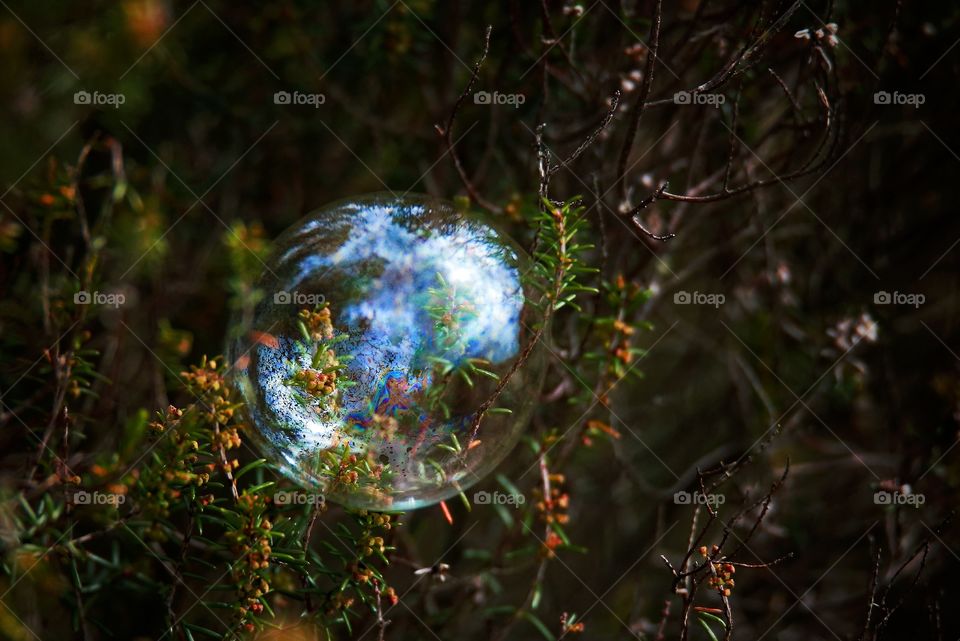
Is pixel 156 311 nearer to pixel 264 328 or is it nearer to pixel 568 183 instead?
pixel 264 328

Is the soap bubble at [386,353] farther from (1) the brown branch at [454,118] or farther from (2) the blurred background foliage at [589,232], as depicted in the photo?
(2) the blurred background foliage at [589,232]

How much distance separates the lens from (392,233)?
64.8 inches

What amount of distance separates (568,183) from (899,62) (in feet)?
3.93

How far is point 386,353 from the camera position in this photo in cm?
156

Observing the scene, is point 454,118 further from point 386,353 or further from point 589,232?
point 589,232

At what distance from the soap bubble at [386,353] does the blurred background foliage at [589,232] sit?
46 centimetres

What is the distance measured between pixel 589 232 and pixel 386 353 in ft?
3.74

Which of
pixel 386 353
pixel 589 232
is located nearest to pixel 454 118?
pixel 386 353

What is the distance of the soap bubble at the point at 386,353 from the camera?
61.7 inches

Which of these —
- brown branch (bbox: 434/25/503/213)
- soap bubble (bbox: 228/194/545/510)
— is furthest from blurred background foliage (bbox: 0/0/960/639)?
soap bubble (bbox: 228/194/545/510)

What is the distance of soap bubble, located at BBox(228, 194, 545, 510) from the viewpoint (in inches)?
61.7

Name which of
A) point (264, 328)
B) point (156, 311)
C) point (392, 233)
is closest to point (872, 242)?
point (392, 233)

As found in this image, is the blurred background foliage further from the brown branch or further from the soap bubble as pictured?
the soap bubble

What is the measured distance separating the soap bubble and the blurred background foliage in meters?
0.46
